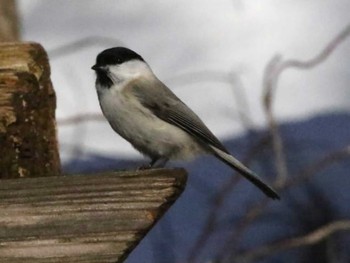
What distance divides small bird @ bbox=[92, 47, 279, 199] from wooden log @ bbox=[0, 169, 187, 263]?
1089 millimetres

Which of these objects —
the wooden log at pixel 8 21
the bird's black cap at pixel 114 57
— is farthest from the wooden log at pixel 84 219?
the wooden log at pixel 8 21

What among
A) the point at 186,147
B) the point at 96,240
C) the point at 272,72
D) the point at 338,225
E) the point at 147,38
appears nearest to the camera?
the point at 96,240

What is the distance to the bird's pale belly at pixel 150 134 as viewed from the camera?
8.75ft

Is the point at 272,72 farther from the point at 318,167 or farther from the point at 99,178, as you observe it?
the point at 99,178

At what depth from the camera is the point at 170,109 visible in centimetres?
274

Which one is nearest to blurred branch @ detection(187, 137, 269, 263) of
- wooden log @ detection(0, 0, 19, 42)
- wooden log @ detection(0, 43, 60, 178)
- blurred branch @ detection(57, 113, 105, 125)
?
blurred branch @ detection(57, 113, 105, 125)

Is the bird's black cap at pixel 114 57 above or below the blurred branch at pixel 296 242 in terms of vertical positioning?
above

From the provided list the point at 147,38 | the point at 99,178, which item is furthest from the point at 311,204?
the point at 99,178

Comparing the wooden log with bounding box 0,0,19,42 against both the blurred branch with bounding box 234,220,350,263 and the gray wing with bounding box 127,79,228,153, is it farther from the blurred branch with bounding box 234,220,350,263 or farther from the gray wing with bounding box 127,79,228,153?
the blurred branch with bounding box 234,220,350,263

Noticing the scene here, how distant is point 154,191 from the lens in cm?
146

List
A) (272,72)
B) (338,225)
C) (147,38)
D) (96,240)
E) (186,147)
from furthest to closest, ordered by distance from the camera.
→ (147,38)
(272,72)
(338,225)
(186,147)
(96,240)

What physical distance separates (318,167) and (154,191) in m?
2.02

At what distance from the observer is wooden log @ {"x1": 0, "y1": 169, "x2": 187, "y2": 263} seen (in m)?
1.45

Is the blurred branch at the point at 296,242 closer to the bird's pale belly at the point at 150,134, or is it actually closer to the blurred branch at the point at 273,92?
the blurred branch at the point at 273,92
